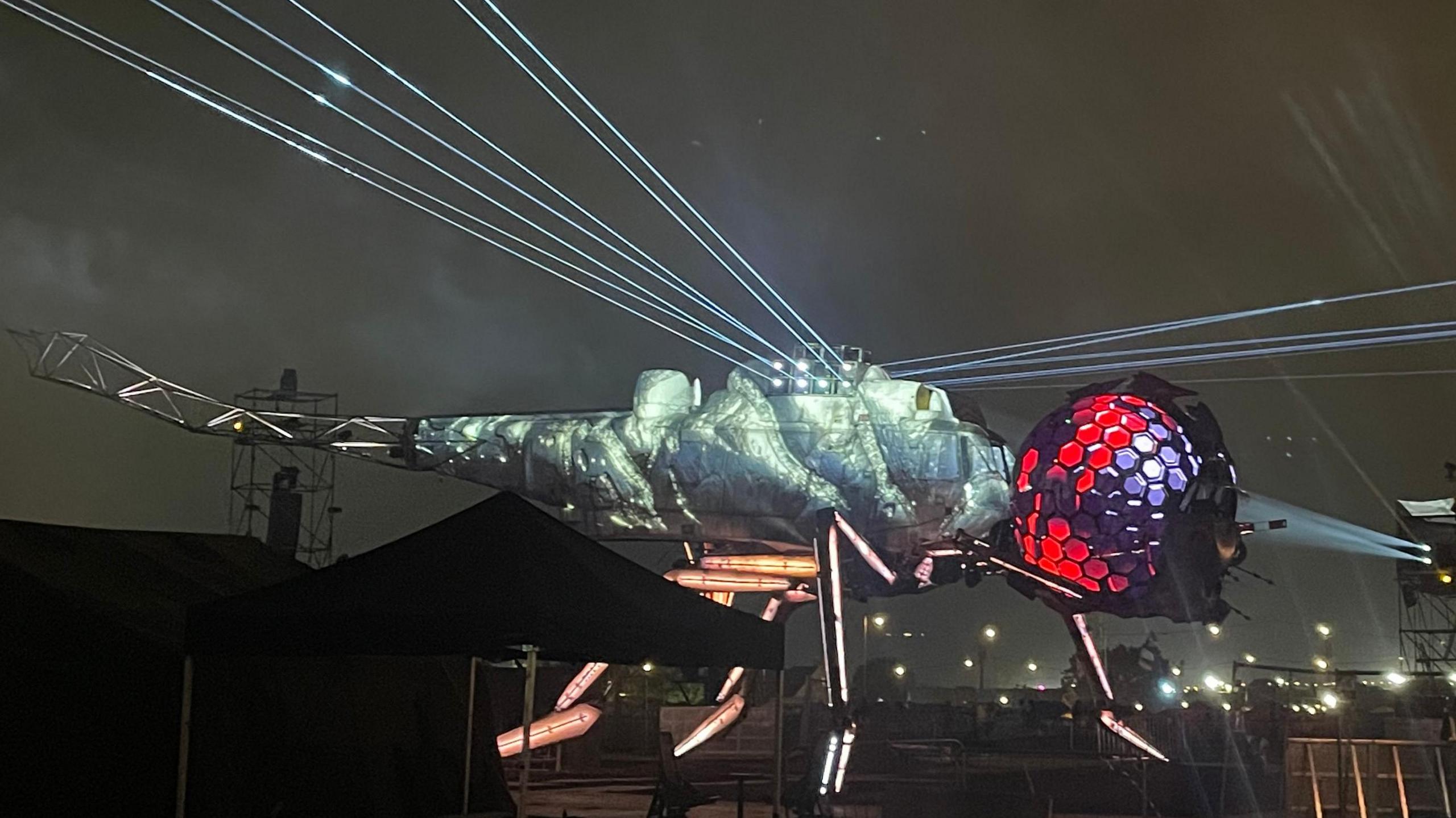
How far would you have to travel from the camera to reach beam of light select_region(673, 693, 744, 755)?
834 inches

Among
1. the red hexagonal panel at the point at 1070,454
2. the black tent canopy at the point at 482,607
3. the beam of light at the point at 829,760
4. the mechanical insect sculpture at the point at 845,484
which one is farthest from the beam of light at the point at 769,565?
the black tent canopy at the point at 482,607

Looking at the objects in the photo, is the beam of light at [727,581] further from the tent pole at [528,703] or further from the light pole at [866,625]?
the light pole at [866,625]

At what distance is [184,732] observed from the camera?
315 inches

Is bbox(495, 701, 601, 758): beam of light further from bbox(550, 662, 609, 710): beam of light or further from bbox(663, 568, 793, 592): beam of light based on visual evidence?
bbox(663, 568, 793, 592): beam of light

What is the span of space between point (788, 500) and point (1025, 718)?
20.3m

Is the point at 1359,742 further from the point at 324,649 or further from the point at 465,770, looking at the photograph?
the point at 324,649

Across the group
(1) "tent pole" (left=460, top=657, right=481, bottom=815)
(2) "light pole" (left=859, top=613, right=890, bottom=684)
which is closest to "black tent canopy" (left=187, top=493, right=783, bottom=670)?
(1) "tent pole" (left=460, top=657, right=481, bottom=815)

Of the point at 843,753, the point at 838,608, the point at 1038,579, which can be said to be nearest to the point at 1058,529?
the point at 1038,579

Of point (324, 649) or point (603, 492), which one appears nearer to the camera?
point (324, 649)

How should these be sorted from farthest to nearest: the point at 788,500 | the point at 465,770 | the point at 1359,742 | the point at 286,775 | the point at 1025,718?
the point at 1025,718 < the point at 788,500 < the point at 1359,742 < the point at 465,770 < the point at 286,775

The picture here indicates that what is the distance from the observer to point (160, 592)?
965 centimetres

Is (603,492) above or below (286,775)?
above

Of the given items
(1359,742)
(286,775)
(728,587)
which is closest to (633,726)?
(728,587)

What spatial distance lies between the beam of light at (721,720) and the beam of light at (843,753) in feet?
11.7
